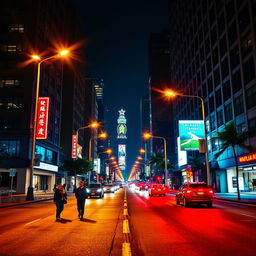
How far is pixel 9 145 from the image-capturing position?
45.1m

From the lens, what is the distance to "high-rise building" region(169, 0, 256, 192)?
35781mm

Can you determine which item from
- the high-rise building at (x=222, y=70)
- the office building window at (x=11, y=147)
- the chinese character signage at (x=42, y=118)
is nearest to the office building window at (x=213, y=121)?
the high-rise building at (x=222, y=70)

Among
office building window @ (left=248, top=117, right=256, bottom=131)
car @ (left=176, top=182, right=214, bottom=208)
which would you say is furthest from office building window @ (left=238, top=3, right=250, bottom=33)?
car @ (left=176, top=182, right=214, bottom=208)

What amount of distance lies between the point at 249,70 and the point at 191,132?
34.2 ft

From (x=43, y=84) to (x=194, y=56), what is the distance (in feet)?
101

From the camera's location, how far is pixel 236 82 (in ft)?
130

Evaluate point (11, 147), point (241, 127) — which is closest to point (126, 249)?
point (241, 127)

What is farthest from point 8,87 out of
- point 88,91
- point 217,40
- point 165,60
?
point 165,60

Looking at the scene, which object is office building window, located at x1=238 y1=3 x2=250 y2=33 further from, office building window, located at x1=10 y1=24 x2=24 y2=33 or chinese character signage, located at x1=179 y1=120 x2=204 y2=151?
office building window, located at x1=10 y1=24 x2=24 y2=33

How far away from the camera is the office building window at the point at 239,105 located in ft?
123

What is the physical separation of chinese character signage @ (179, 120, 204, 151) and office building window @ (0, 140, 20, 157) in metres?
25.3

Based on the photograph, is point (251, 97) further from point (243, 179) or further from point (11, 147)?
point (11, 147)

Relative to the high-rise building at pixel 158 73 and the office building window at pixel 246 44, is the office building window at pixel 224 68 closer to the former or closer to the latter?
the office building window at pixel 246 44

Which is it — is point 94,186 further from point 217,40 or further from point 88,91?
point 88,91
